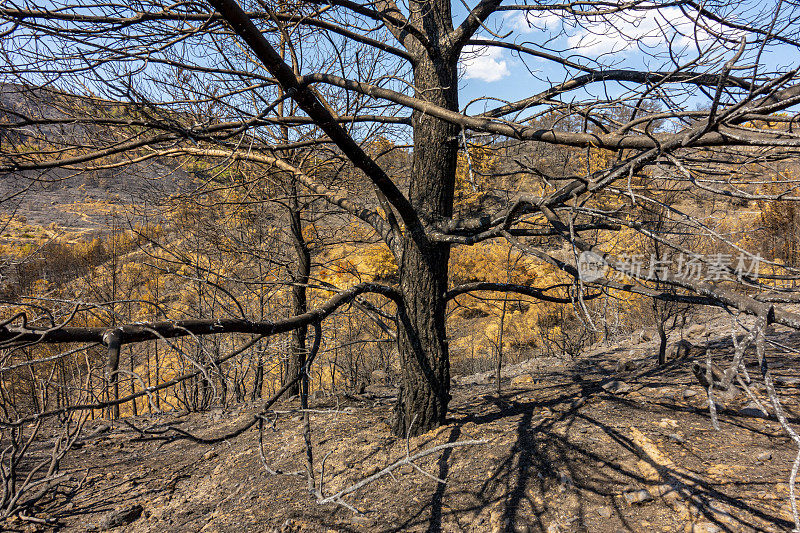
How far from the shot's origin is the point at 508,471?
2.55m

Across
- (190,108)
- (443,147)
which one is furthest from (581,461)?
(190,108)

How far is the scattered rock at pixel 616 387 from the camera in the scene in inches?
140

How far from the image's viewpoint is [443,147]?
3.05m

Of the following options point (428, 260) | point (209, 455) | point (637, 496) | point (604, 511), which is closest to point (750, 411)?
point (637, 496)

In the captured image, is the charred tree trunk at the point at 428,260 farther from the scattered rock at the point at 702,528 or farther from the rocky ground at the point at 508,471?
the scattered rock at the point at 702,528

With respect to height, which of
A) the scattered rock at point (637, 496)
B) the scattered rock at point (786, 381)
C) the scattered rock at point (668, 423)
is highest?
the scattered rock at point (786, 381)

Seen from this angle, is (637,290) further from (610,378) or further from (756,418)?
(610,378)

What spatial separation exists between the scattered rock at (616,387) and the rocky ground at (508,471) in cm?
2

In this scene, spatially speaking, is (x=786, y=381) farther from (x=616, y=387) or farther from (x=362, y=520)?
(x=362, y=520)

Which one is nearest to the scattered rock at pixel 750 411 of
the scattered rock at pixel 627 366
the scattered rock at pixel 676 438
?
the scattered rock at pixel 676 438

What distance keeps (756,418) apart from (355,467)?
2797 mm

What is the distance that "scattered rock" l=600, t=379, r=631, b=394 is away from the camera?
3559mm

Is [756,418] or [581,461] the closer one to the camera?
[581,461]

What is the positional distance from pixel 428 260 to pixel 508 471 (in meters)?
1.51
